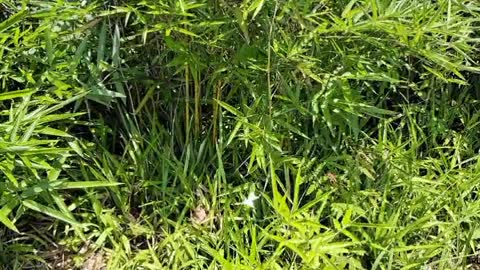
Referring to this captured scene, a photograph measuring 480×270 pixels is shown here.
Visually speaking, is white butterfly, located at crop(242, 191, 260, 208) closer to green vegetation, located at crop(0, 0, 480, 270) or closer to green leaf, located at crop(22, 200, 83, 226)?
green vegetation, located at crop(0, 0, 480, 270)

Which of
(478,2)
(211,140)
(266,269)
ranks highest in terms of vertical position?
(478,2)

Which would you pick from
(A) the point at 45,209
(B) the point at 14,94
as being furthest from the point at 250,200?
(B) the point at 14,94

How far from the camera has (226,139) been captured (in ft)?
5.96

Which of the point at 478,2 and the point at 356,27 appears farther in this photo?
the point at 478,2

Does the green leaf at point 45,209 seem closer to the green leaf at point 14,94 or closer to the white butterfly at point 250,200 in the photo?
the green leaf at point 14,94

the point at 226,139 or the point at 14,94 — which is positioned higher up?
the point at 14,94

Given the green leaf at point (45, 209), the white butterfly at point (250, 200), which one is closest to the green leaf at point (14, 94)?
the green leaf at point (45, 209)

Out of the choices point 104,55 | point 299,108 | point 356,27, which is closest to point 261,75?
point 299,108

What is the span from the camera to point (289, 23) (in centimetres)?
164

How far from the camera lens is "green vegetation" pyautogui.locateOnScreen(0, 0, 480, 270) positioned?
1.57 m

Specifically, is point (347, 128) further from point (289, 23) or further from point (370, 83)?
point (289, 23)

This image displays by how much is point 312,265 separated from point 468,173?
594mm

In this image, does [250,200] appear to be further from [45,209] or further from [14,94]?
[14,94]

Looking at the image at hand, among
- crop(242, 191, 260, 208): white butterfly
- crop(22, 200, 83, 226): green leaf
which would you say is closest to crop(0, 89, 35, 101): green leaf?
crop(22, 200, 83, 226): green leaf
